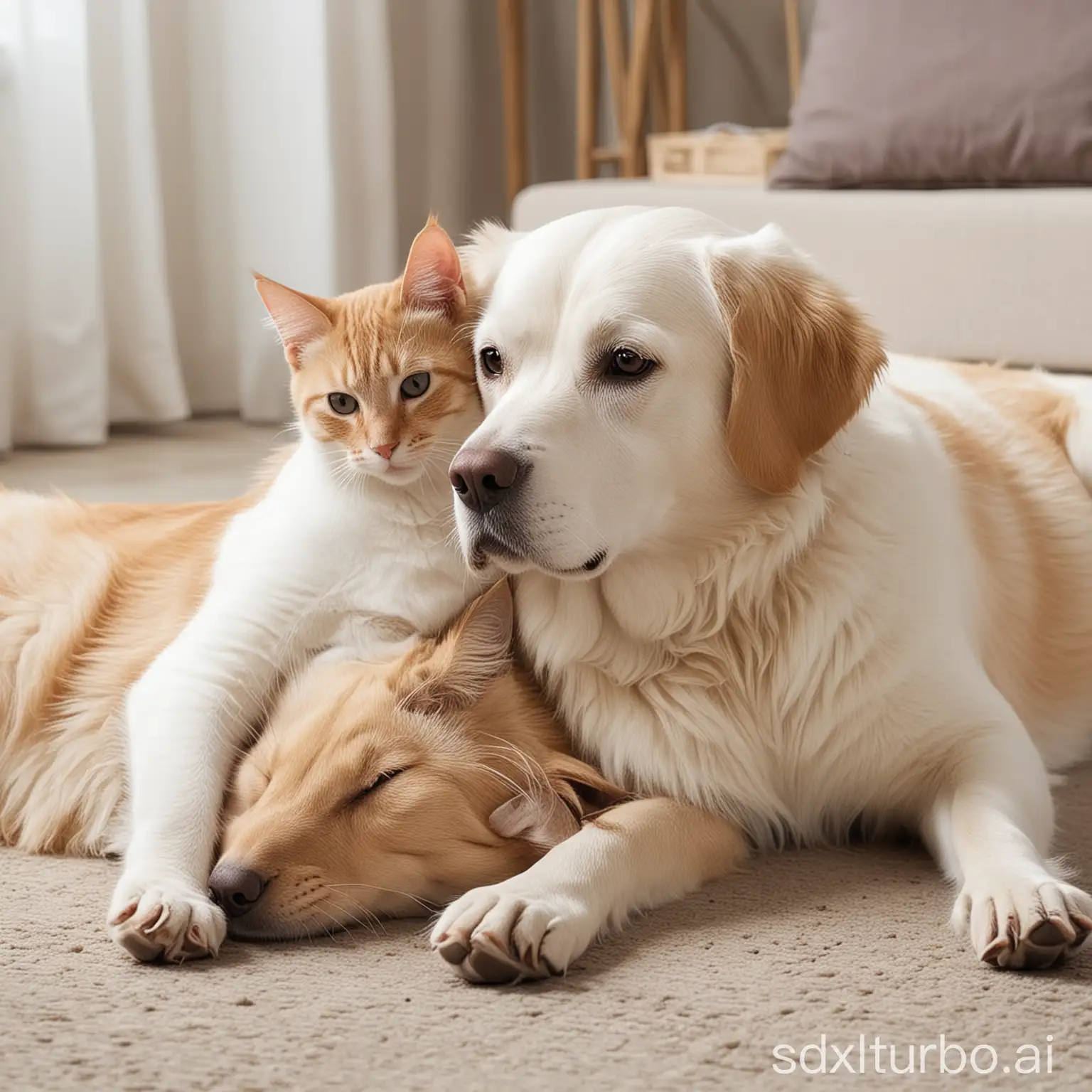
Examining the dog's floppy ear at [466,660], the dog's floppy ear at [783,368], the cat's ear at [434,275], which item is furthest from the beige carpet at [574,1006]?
the cat's ear at [434,275]

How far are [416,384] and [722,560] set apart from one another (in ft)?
1.37

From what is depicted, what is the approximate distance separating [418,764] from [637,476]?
0.38 meters

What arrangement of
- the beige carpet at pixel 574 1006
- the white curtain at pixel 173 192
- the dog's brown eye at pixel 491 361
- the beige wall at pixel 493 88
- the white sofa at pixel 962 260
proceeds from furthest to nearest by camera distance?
the beige wall at pixel 493 88
the white curtain at pixel 173 192
the white sofa at pixel 962 260
the dog's brown eye at pixel 491 361
the beige carpet at pixel 574 1006

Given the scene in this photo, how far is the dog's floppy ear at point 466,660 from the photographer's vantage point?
150cm

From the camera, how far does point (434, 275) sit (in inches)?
65.7

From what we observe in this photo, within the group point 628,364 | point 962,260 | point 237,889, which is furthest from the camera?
point 962,260

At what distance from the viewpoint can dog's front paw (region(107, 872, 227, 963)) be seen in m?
1.29

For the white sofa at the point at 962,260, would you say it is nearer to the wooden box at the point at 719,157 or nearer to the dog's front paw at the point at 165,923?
the wooden box at the point at 719,157

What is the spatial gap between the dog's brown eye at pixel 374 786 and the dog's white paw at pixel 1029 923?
23.1 inches

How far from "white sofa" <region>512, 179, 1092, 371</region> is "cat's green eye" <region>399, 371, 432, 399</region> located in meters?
1.36

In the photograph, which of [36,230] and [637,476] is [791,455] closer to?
[637,476]

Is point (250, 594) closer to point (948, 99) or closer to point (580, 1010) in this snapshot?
point (580, 1010)

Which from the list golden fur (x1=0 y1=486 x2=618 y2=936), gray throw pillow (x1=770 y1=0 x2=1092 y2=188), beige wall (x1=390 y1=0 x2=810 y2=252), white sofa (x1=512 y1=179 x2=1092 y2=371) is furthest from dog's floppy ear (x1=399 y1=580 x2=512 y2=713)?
beige wall (x1=390 y1=0 x2=810 y2=252)

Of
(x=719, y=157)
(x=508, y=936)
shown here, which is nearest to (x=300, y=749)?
(x=508, y=936)
